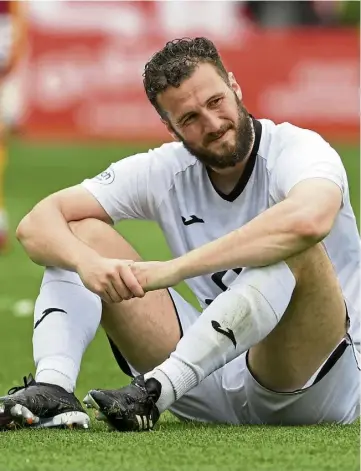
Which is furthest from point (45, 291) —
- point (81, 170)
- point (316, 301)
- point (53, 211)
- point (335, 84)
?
point (335, 84)

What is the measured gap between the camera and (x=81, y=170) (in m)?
16.5

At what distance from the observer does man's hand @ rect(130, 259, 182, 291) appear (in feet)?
12.7

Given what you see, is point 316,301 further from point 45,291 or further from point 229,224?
point 45,291

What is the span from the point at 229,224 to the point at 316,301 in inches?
21.7

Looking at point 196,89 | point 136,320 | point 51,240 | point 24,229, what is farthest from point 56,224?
point 196,89

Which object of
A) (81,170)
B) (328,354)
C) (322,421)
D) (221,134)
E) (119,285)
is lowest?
(81,170)

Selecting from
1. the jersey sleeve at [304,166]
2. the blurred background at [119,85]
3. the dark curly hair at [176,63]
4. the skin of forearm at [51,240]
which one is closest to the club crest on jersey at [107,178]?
the skin of forearm at [51,240]

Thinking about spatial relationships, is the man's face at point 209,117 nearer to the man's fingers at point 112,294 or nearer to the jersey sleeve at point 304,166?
the jersey sleeve at point 304,166

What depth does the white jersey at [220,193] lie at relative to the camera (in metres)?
4.10

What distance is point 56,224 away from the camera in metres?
4.28

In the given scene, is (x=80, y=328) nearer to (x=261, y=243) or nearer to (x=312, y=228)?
(x=261, y=243)

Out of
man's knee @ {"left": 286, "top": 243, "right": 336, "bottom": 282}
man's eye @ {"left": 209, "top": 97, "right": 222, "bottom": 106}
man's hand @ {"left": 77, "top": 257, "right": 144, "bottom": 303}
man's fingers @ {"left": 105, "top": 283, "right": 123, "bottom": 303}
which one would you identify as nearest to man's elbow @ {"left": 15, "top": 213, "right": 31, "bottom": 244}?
man's hand @ {"left": 77, "top": 257, "right": 144, "bottom": 303}

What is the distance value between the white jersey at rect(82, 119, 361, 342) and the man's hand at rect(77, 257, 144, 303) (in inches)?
13.1

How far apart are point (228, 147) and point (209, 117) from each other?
0.11 metres
